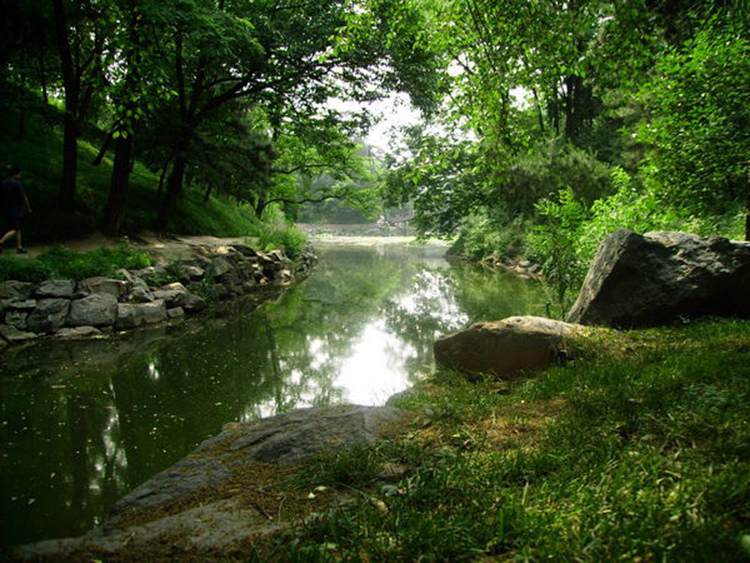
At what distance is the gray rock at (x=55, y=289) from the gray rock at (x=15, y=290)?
0.14 metres

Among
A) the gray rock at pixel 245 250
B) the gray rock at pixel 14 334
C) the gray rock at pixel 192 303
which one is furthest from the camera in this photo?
the gray rock at pixel 245 250

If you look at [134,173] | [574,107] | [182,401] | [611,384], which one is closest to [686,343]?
[611,384]

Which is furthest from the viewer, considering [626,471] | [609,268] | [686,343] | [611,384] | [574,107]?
[574,107]

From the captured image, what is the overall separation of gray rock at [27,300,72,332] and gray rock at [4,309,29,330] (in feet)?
0.24

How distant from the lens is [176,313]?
1041cm

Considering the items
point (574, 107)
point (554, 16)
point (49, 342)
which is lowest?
point (49, 342)

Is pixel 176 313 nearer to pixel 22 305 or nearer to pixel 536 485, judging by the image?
pixel 22 305

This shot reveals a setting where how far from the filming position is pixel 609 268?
618 centimetres

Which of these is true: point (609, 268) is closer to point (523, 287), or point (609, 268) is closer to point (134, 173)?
point (523, 287)

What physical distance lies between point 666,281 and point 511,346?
2547mm

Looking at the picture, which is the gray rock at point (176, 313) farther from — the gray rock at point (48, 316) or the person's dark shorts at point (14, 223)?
the person's dark shorts at point (14, 223)

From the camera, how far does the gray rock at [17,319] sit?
7.93 metres

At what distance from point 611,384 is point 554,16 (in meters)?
4.31

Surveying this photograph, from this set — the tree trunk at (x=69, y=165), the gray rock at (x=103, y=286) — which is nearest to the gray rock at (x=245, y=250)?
the tree trunk at (x=69, y=165)
